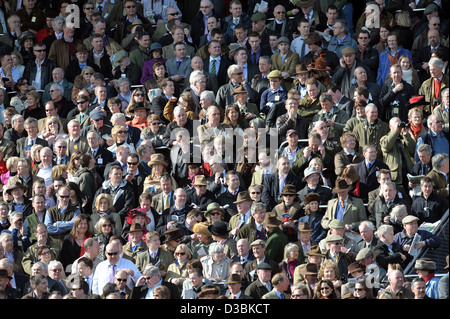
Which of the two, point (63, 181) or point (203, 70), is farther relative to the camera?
point (203, 70)

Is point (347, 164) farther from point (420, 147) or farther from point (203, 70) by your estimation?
point (203, 70)

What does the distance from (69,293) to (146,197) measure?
188cm

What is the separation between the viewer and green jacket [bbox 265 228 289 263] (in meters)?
16.6

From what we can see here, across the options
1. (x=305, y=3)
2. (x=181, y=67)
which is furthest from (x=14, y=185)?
(x=305, y=3)

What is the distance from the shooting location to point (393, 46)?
1984 cm

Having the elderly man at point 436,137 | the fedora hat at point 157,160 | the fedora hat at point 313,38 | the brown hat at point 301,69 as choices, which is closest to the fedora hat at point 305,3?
the fedora hat at point 313,38

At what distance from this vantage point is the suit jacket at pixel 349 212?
17000 mm

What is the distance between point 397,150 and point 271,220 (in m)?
2.15

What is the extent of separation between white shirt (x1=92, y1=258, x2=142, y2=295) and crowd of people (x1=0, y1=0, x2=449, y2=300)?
0.02 m

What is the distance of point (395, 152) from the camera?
17.9 m

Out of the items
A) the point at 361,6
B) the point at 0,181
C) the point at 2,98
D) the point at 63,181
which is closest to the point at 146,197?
the point at 63,181

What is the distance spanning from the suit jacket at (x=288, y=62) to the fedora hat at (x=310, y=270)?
4.72m

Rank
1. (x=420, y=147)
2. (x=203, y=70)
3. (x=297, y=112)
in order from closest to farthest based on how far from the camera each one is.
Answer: (x=420, y=147) < (x=297, y=112) < (x=203, y=70)

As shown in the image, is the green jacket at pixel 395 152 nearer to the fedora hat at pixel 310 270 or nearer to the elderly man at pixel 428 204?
the elderly man at pixel 428 204
